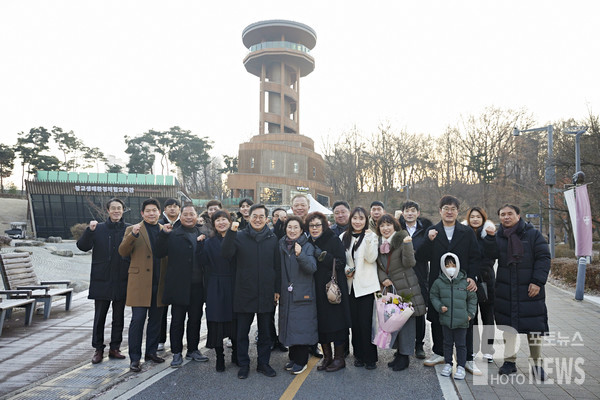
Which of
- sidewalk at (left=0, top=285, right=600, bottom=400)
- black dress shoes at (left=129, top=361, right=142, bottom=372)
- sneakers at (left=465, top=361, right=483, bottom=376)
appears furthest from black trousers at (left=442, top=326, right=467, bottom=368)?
black dress shoes at (left=129, top=361, right=142, bottom=372)

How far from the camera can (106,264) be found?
5242 mm

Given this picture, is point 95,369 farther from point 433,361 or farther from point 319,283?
point 433,361

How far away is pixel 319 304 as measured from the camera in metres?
4.73

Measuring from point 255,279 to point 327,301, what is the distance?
900 mm

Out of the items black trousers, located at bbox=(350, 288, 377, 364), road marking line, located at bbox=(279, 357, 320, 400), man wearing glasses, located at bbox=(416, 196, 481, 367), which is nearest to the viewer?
road marking line, located at bbox=(279, 357, 320, 400)

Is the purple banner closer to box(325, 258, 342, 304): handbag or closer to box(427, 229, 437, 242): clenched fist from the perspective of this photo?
box(427, 229, 437, 242): clenched fist

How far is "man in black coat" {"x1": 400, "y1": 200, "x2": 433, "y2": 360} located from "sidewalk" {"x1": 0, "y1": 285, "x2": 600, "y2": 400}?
0.64 metres

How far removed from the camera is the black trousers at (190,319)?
4973 mm

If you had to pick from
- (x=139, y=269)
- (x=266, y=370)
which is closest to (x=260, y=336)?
(x=266, y=370)

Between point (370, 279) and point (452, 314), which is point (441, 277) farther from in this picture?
point (370, 279)

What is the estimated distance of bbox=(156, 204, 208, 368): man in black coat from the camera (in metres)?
4.90

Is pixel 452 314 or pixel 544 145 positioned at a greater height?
pixel 544 145

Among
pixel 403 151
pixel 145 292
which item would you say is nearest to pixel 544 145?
pixel 403 151

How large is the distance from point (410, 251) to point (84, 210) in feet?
132
